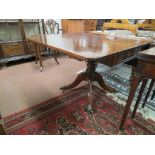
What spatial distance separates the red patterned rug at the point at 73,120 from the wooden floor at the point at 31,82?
17 centimetres

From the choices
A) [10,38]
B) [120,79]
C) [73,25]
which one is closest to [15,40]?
[10,38]

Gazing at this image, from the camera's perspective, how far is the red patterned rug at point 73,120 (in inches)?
50.7

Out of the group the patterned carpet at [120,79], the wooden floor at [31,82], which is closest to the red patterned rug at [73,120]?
the wooden floor at [31,82]

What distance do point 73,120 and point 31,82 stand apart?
1.09 m

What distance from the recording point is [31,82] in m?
2.18

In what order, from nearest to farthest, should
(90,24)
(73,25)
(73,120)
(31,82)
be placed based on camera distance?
(73,120), (31,82), (73,25), (90,24)

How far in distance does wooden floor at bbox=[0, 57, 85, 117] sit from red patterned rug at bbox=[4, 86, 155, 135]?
0.56 feet

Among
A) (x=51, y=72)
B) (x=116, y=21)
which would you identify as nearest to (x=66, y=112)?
(x=51, y=72)

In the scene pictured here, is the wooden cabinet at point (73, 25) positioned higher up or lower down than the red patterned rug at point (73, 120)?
higher up

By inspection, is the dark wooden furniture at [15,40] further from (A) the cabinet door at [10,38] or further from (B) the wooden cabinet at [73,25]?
(B) the wooden cabinet at [73,25]

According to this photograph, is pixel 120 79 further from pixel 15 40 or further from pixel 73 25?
pixel 15 40
